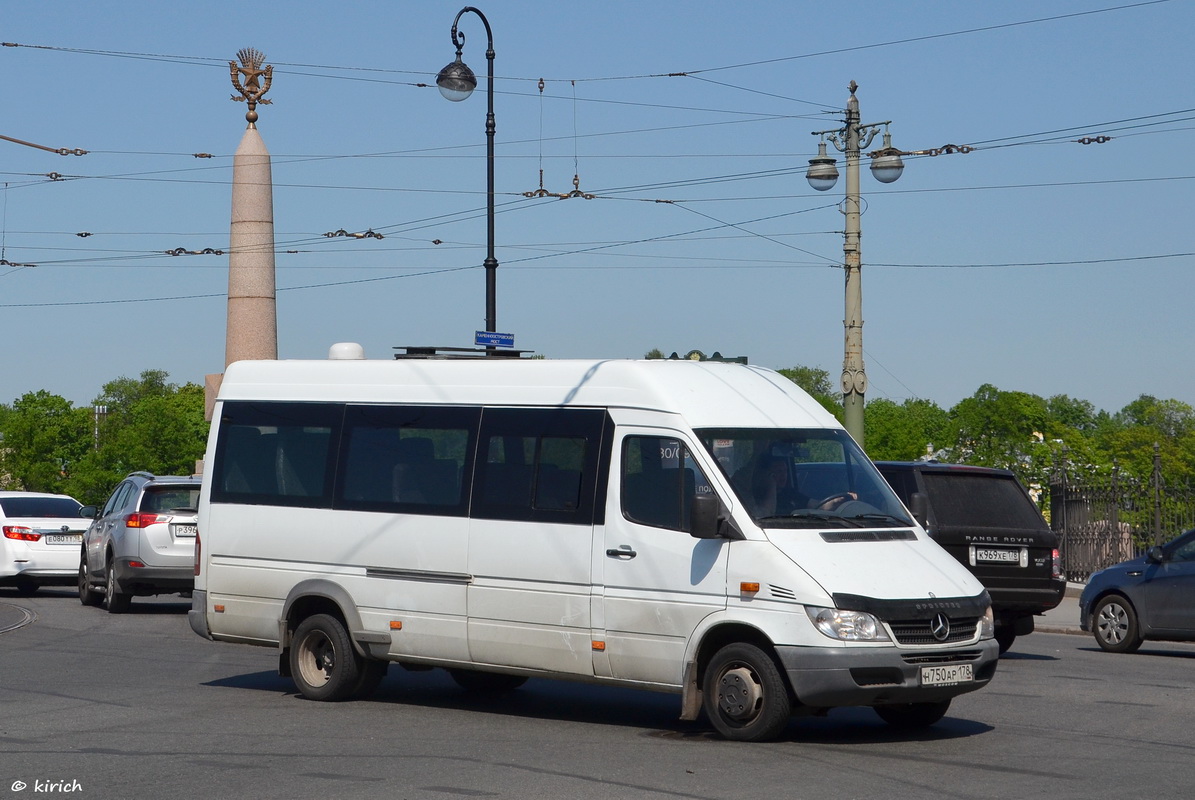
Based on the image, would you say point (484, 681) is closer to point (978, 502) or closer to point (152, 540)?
point (978, 502)

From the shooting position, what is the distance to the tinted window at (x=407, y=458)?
426 inches

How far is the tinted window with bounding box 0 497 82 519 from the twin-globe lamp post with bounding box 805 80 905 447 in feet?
39.0

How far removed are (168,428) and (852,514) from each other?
89141mm

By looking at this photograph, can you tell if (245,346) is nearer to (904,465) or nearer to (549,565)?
(904,465)

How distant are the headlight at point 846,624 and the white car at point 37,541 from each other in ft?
56.0

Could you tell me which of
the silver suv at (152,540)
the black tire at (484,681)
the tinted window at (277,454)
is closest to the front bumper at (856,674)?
the black tire at (484,681)

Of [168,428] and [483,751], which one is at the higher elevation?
[168,428]

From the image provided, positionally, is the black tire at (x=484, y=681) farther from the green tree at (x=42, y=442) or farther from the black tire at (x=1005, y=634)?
the green tree at (x=42, y=442)

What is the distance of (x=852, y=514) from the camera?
31.6 feet

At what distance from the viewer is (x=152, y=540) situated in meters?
19.9

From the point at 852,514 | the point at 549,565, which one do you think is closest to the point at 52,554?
the point at 549,565

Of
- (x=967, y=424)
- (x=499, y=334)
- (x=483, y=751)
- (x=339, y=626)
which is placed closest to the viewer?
(x=483, y=751)

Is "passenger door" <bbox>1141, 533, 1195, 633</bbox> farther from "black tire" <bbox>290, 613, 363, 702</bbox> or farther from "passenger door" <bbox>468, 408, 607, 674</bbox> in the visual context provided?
"black tire" <bbox>290, 613, 363, 702</bbox>

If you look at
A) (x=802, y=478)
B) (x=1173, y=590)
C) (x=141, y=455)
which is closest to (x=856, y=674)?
(x=802, y=478)
